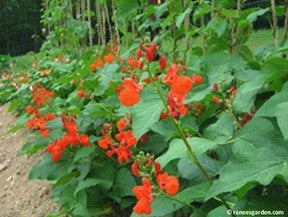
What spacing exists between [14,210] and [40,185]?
0.74 feet

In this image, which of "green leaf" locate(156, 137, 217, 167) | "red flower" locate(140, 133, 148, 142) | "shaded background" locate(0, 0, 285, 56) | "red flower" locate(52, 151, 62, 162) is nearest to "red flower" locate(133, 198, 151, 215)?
"green leaf" locate(156, 137, 217, 167)

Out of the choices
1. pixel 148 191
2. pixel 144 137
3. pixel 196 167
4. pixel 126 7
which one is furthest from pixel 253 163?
pixel 126 7

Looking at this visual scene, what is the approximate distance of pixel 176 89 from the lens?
1302mm

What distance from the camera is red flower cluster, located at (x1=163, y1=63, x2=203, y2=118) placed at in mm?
1295

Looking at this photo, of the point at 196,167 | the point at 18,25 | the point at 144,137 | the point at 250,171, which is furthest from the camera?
the point at 18,25

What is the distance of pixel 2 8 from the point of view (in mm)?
28203

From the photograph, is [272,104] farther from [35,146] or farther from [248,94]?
[35,146]

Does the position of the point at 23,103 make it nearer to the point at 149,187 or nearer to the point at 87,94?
the point at 87,94

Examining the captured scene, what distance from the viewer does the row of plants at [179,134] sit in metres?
1.35

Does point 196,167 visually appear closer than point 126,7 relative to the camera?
Yes

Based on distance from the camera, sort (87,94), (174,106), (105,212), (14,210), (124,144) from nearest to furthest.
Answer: (174,106), (124,144), (105,212), (87,94), (14,210)

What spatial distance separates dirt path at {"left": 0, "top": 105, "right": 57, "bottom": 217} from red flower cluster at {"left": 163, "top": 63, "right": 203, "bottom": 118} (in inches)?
64.4

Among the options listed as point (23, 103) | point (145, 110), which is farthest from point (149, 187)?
point (23, 103)

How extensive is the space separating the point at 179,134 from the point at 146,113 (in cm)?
20
